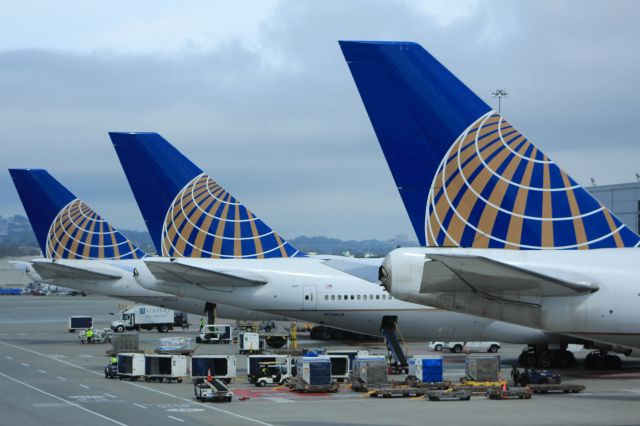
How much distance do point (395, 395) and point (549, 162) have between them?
Result: 11845mm

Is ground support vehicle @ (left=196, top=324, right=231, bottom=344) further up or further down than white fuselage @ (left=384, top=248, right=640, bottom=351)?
further down

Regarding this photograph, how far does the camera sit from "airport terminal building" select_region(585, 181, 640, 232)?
72.6 m

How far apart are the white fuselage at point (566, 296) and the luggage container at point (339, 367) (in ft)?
45.6

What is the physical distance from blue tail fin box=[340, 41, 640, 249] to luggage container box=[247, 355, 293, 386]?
13295mm

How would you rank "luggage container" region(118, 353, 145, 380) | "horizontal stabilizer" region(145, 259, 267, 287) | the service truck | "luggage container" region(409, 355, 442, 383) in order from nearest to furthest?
1. "luggage container" region(409, 355, 442, 383)
2. "luggage container" region(118, 353, 145, 380)
3. "horizontal stabilizer" region(145, 259, 267, 287)
4. the service truck

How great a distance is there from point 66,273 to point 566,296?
44.1m

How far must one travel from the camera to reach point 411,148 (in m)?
27.1

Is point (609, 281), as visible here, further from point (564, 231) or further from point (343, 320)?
point (343, 320)

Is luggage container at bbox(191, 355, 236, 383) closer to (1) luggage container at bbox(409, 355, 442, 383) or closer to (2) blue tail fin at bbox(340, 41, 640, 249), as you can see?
(1) luggage container at bbox(409, 355, 442, 383)

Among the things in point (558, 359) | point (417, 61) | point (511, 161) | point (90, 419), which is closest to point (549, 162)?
point (511, 161)

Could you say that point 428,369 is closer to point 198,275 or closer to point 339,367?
point 339,367

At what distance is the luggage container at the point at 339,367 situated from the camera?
38875 millimetres

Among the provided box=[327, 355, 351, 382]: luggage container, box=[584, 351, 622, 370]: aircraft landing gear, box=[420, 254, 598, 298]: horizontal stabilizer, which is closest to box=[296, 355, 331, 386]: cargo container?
box=[327, 355, 351, 382]: luggage container

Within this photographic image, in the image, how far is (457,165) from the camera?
26.8 meters
